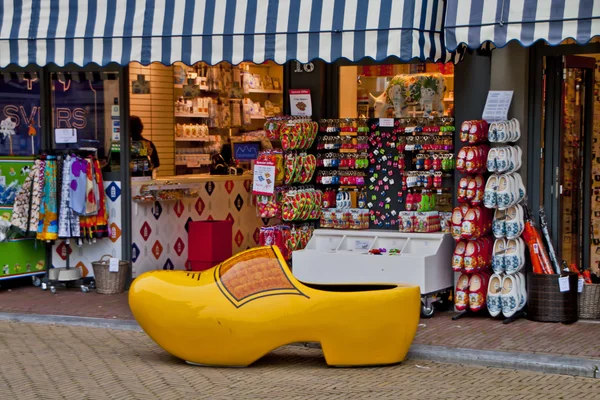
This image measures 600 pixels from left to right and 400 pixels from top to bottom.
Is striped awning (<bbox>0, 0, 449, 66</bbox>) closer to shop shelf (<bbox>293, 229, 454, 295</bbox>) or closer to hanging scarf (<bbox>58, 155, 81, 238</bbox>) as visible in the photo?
hanging scarf (<bbox>58, 155, 81, 238</bbox>)

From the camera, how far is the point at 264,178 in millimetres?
11594

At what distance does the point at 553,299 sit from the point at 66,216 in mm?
5847

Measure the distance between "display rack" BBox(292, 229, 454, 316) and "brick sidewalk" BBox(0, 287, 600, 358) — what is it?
46cm

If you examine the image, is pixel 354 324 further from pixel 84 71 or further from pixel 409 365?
pixel 84 71

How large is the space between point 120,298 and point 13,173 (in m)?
2.21

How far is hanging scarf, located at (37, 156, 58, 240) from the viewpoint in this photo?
40.0 feet

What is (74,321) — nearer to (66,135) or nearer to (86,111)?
(66,135)

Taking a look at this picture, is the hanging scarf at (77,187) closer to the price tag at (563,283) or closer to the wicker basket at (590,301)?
the price tag at (563,283)

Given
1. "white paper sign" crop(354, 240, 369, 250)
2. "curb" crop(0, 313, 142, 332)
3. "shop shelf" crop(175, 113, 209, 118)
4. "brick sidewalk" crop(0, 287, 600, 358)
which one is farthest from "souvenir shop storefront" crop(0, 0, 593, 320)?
"curb" crop(0, 313, 142, 332)

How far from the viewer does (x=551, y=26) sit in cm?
916

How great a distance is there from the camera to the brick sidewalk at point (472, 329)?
30.0ft

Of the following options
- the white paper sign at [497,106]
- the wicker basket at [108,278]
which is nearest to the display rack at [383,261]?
the white paper sign at [497,106]

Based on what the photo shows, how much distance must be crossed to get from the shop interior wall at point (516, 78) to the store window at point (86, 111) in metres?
4.77

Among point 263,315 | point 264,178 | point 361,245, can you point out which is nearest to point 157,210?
point 264,178
